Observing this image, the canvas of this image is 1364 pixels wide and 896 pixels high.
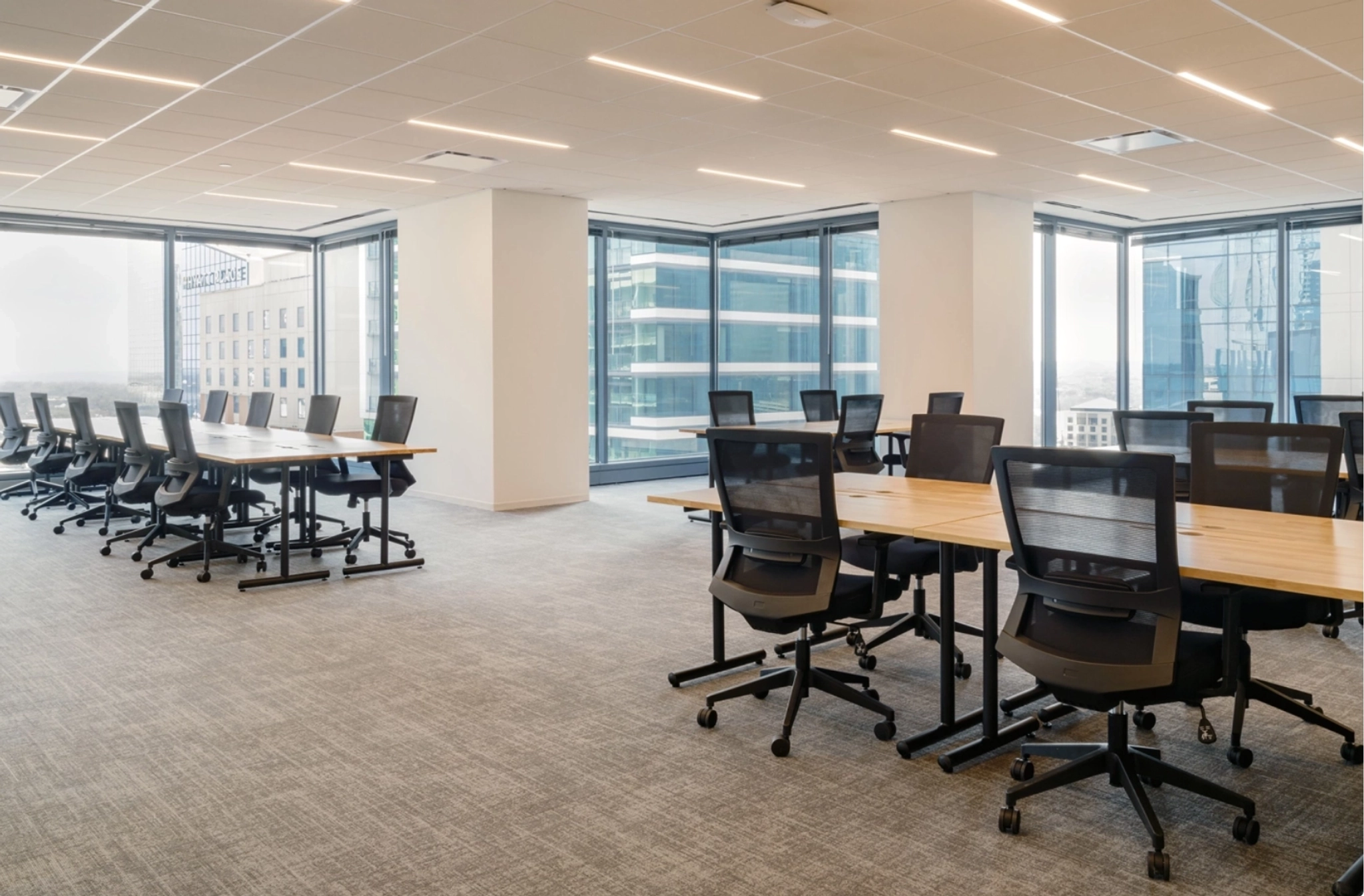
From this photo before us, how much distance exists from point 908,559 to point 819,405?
5268 mm

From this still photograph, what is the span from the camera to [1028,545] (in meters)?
2.85

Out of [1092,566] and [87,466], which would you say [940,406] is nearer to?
[1092,566]

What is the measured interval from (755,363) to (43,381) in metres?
7.43

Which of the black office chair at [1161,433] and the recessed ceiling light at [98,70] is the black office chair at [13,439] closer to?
the recessed ceiling light at [98,70]

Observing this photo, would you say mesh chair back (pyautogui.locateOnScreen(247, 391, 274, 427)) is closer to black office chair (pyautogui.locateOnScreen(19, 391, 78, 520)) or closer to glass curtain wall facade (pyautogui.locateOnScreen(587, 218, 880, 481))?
black office chair (pyautogui.locateOnScreen(19, 391, 78, 520))

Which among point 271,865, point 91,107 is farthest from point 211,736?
point 91,107

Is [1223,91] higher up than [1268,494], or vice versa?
[1223,91]

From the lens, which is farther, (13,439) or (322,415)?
(13,439)

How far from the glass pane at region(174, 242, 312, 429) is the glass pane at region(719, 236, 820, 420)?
15.9ft

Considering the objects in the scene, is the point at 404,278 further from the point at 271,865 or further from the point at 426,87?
the point at 271,865

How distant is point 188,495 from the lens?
6.09 meters

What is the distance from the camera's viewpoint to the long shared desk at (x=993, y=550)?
8.49 feet

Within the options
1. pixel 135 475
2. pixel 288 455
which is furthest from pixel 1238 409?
pixel 135 475

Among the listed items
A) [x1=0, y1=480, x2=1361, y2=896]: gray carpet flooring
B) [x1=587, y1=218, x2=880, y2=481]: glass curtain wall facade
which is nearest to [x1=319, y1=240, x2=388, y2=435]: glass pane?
[x1=587, y1=218, x2=880, y2=481]: glass curtain wall facade
